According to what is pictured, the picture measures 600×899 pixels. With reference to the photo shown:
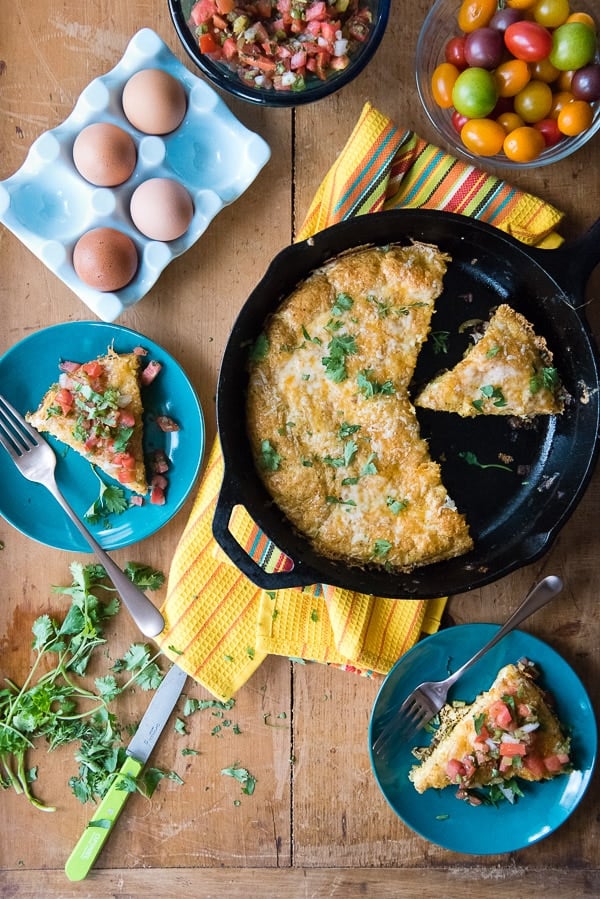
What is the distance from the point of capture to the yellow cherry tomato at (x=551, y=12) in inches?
108

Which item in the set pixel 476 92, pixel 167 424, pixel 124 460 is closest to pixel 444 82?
pixel 476 92

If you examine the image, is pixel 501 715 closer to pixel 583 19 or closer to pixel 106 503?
pixel 106 503

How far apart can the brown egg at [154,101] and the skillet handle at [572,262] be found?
1.39 m

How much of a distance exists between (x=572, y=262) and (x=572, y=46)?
28.1 inches

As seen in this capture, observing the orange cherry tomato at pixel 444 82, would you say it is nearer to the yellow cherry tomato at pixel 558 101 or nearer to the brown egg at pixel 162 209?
the yellow cherry tomato at pixel 558 101

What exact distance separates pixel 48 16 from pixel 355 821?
11.2 feet

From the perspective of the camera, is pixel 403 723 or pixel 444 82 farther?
pixel 403 723

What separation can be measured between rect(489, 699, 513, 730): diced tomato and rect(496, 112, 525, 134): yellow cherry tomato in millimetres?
2093

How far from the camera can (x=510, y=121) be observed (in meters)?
2.88

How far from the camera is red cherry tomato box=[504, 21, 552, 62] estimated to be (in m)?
2.71

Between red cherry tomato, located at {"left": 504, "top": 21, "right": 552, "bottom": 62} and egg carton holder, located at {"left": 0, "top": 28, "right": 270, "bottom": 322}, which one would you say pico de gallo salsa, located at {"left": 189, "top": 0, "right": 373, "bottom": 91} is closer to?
egg carton holder, located at {"left": 0, "top": 28, "right": 270, "bottom": 322}

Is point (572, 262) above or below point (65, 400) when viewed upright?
above


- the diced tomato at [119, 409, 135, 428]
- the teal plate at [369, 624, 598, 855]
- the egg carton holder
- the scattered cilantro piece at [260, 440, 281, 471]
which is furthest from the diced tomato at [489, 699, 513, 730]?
the egg carton holder

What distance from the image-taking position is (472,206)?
304cm
